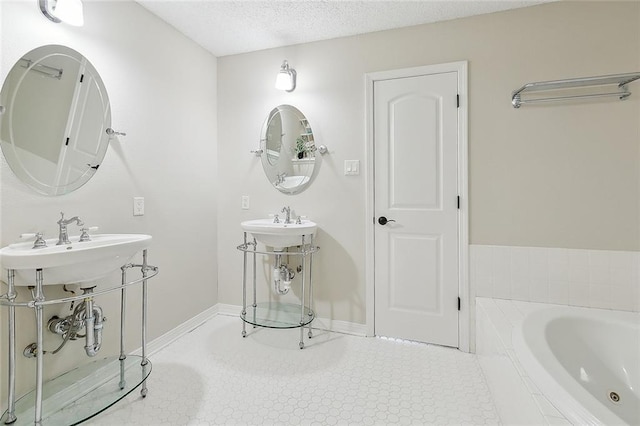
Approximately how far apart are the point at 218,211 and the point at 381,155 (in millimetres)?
1547

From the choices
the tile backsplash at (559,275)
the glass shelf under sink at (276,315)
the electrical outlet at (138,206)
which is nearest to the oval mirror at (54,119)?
the electrical outlet at (138,206)

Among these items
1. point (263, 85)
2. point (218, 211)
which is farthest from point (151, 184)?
point (263, 85)

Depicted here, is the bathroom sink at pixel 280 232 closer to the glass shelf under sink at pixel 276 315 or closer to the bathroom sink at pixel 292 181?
the bathroom sink at pixel 292 181

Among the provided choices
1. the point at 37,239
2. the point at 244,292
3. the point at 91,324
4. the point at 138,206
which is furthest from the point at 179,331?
the point at 37,239

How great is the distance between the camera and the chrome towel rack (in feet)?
5.79

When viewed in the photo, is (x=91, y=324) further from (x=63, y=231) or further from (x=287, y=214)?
(x=287, y=214)

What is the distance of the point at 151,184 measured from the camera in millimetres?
2121

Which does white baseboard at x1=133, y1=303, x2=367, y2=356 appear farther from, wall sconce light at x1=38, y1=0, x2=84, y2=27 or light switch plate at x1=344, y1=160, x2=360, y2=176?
wall sconce light at x1=38, y1=0, x2=84, y2=27

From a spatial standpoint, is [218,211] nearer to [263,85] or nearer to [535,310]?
[263,85]

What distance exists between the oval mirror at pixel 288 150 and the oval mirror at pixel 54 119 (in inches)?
45.4

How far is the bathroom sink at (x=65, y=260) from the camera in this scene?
3.76 ft

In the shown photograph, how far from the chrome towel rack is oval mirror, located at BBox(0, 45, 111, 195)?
100 inches

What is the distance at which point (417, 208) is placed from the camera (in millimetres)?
2264

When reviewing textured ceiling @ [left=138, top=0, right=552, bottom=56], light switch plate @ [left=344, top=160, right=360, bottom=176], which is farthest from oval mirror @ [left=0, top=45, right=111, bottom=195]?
light switch plate @ [left=344, top=160, right=360, bottom=176]
